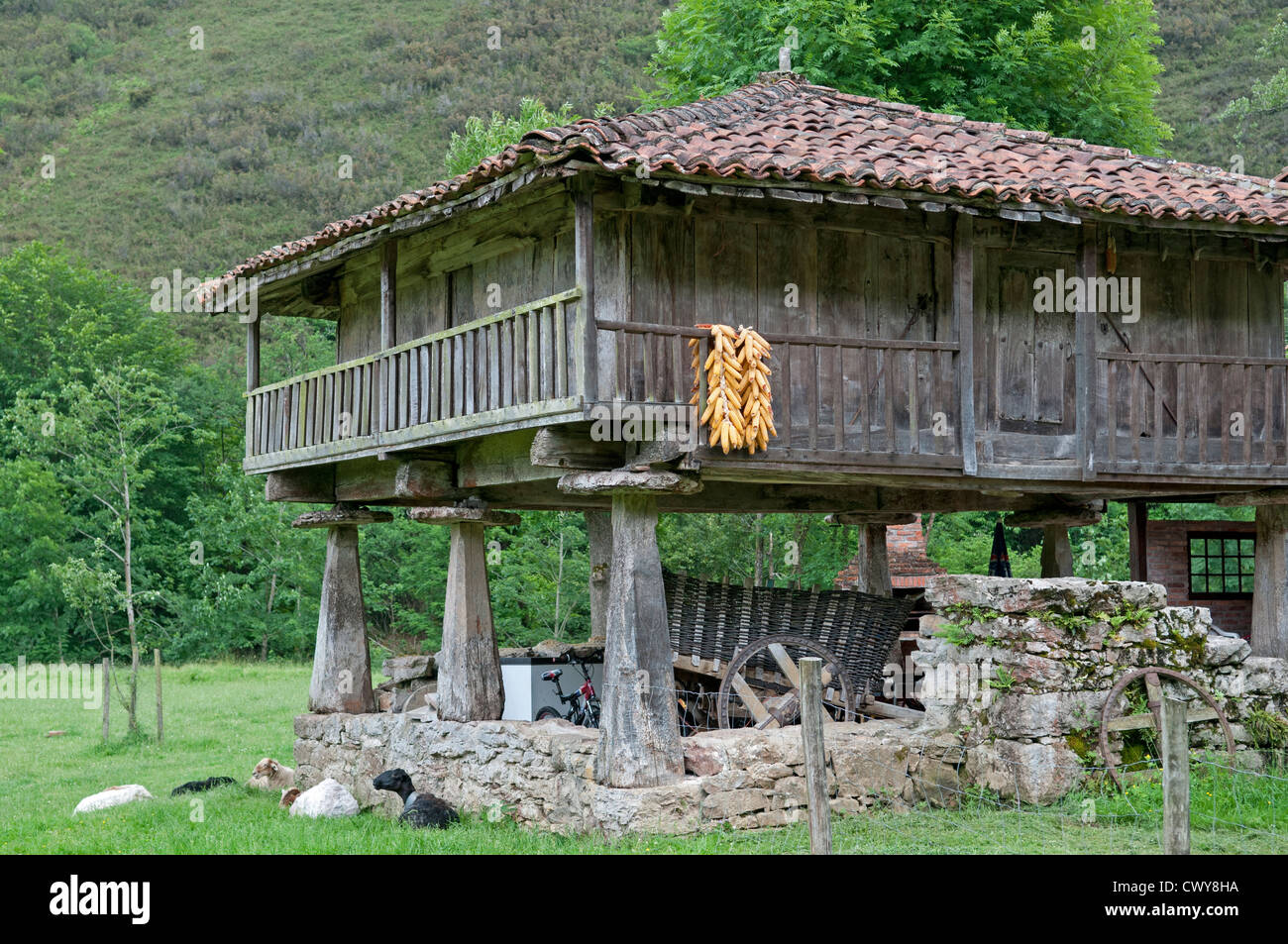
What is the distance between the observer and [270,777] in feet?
46.2

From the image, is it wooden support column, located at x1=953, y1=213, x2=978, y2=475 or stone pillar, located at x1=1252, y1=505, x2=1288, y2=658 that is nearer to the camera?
wooden support column, located at x1=953, y1=213, x2=978, y2=475

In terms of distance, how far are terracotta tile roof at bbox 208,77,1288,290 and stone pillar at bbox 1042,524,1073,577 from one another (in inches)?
152

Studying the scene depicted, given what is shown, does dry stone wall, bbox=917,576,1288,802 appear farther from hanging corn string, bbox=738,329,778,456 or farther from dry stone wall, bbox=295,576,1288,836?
hanging corn string, bbox=738,329,778,456

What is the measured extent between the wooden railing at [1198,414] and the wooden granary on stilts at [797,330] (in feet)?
0.08

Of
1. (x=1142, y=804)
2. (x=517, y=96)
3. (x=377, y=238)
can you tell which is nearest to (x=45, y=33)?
(x=517, y=96)

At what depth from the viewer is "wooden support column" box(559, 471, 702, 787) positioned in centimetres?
973

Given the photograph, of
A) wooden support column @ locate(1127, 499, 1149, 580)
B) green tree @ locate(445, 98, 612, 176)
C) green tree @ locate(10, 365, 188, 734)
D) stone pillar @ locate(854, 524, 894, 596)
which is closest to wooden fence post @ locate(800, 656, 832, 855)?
stone pillar @ locate(854, 524, 894, 596)

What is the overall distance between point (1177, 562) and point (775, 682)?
5.95 meters

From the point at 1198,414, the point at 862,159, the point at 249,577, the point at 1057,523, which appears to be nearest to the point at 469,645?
the point at 862,159

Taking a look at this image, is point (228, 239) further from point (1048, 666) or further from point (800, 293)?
point (1048, 666)

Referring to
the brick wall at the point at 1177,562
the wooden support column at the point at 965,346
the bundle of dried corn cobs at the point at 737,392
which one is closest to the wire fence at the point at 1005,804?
the bundle of dried corn cobs at the point at 737,392

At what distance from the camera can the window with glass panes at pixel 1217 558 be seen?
1599 cm

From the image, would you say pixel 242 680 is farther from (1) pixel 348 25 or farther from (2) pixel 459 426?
(1) pixel 348 25

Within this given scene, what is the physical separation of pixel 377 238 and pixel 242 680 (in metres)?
16.5
